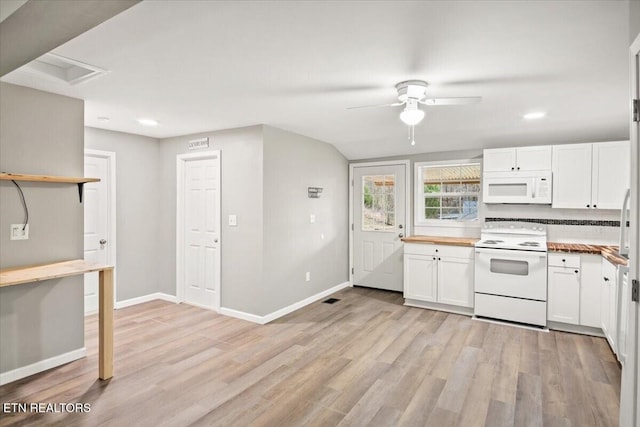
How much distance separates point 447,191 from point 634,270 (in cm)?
383

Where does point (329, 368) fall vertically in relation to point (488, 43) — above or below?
below

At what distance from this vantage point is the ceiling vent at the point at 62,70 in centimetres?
255

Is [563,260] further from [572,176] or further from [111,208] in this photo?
[111,208]

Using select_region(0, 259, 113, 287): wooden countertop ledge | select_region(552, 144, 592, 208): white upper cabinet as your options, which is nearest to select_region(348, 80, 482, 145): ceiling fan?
select_region(552, 144, 592, 208): white upper cabinet

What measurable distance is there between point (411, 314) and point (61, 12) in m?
4.31

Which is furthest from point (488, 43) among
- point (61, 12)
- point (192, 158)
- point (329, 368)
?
point (192, 158)

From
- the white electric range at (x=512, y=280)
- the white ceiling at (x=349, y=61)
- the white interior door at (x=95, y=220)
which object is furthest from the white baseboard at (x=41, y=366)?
the white electric range at (x=512, y=280)

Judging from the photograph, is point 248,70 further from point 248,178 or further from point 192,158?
point 192,158

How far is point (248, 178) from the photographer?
4258mm

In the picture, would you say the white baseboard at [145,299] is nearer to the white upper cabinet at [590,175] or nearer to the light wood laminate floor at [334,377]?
the light wood laminate floor at [334,377]

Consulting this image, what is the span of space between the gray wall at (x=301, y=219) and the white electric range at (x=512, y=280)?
2.09m

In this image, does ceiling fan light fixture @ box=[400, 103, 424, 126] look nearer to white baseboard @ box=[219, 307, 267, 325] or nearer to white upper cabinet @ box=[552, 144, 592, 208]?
white upper cabinet @ box=[552, 144, 592, 208]

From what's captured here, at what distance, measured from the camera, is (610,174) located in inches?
157

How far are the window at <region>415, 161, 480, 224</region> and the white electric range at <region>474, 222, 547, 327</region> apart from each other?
80 cm
